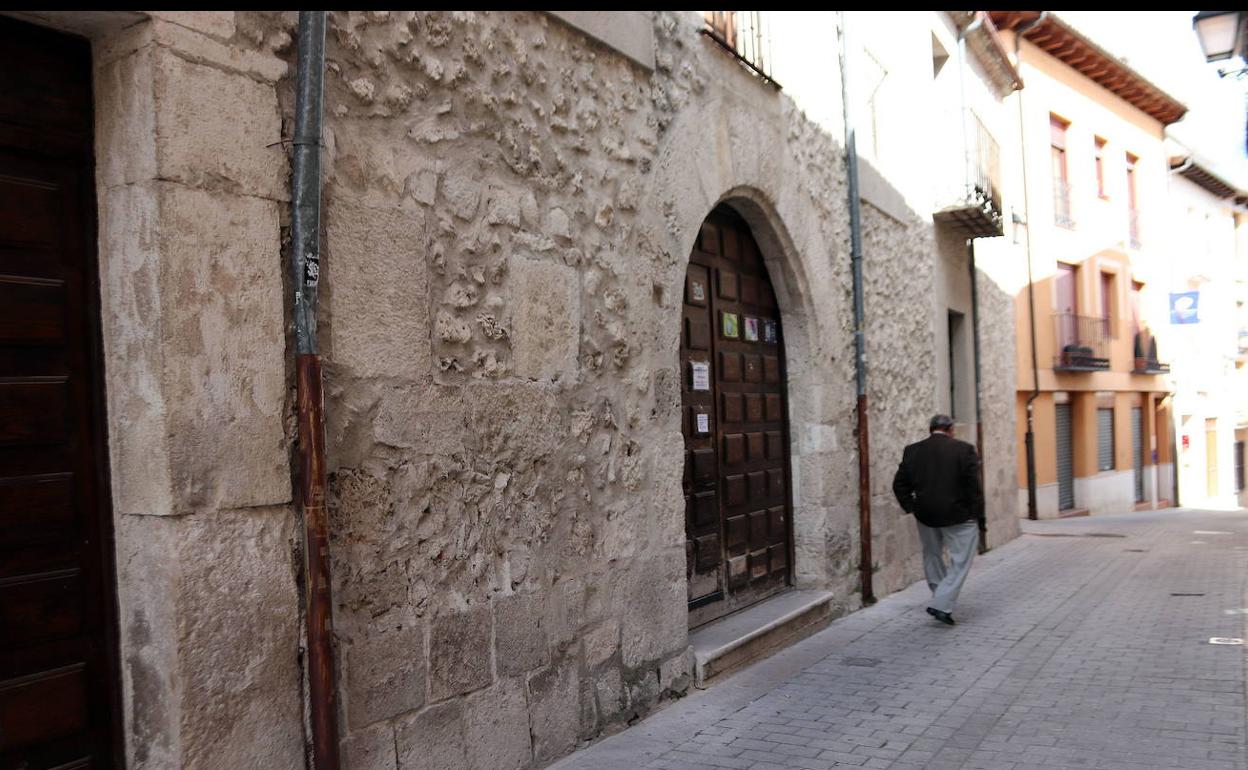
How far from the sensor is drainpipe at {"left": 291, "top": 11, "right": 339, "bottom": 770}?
293 centimetres

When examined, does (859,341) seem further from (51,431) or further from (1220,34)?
(51,431)

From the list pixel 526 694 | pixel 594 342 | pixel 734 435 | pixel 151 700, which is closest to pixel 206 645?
pixel 151 700

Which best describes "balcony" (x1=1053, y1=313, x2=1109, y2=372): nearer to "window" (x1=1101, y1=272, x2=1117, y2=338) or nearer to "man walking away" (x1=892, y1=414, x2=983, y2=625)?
"window" (x1=1101, y1=272, x2=1117, y2=338)

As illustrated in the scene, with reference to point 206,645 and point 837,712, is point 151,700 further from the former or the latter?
point 837,712

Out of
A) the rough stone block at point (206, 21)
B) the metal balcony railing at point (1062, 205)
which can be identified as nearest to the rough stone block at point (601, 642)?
the rough stone block at point (206, 21)

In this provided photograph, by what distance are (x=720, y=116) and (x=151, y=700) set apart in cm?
431

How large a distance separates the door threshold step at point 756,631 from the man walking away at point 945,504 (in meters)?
0.87

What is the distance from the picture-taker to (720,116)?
5785 millimetres

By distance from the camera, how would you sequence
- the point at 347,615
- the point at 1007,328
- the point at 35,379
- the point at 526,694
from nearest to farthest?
the point at 35,379 < the point at 347,615 < the point at 526,694 < the point at 1007,328

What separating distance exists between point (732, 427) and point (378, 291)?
3413mm

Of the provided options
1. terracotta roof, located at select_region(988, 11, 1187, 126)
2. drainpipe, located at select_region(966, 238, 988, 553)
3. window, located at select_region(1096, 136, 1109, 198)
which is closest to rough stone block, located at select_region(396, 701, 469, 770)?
drainpipe, located at select_region(966, 238, 988, 553)

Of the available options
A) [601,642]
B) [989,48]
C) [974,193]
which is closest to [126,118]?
[601,642]

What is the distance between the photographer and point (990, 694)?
5125mm

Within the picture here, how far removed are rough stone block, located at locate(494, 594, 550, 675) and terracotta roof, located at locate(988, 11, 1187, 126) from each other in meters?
14.1
